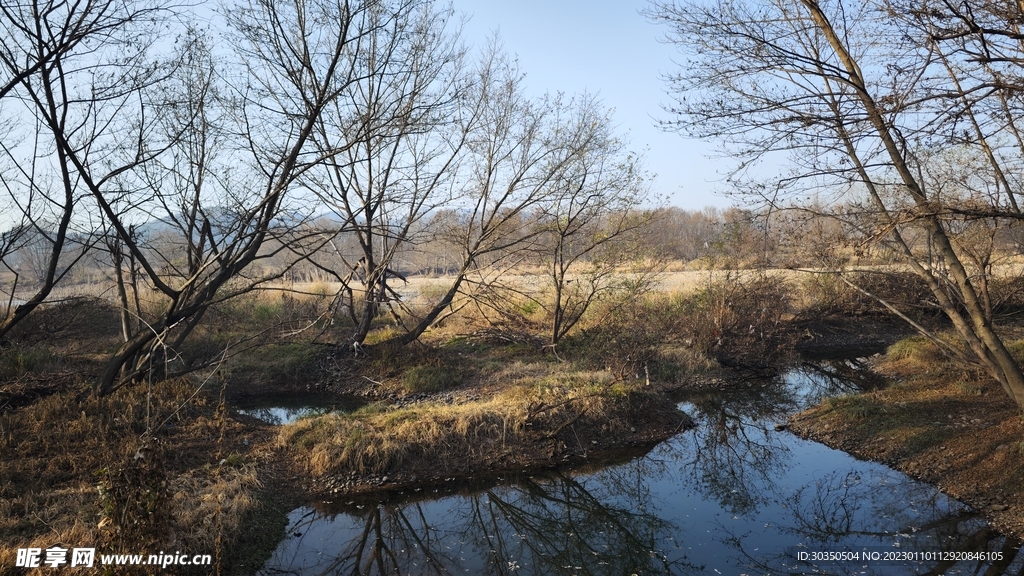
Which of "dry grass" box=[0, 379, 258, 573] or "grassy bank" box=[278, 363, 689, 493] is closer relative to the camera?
"dry grass" box=[0, 379, 258, 573]

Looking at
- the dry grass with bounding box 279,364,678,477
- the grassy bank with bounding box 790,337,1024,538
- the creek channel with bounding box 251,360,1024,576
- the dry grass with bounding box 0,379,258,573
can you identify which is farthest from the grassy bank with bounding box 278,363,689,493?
the grassy bank with bounding box 790,337,1024,538

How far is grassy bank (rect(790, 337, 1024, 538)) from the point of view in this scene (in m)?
6.16

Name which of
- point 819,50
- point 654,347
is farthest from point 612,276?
point 819,50

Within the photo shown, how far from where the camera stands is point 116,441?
22.9ft

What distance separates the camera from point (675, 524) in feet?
21.2

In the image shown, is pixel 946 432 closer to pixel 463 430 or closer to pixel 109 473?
pixel 463 430

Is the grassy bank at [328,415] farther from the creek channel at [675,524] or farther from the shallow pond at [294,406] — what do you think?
the creek channel at [675,524]

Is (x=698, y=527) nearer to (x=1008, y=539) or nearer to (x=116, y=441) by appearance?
(x=1008, y=539)

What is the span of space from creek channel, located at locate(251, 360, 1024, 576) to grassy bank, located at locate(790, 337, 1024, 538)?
24 centimetres

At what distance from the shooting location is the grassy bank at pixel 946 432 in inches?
243

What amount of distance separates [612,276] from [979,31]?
999cm

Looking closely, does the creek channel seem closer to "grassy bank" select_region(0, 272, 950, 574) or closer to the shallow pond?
"grassy bank" select_region(0, 272, 950, 574)

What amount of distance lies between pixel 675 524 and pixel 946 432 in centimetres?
382

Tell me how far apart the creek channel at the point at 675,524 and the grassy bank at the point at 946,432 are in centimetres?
24
